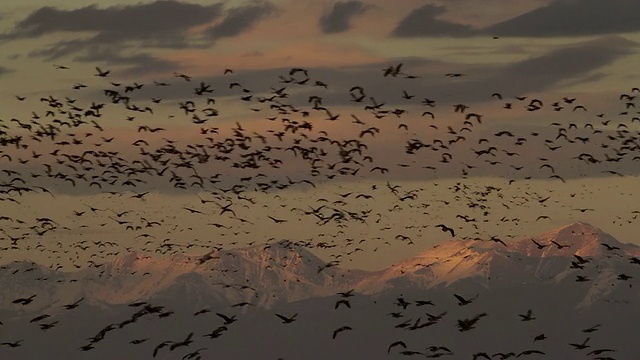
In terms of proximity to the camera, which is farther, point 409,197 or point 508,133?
point 409,197

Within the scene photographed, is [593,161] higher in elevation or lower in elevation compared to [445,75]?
lower

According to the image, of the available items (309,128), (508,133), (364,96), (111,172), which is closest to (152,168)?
(111,172)

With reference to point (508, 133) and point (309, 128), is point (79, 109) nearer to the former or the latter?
point (309, 128)

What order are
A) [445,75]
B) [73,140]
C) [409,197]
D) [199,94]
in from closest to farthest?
[445,75]
[199,94]
[73,140]
[409,197]

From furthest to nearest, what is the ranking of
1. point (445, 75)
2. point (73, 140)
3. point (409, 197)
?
point (409, 197), point (73, 140), point (445, 75)

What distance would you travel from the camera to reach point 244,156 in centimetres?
8669

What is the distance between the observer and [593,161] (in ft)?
284

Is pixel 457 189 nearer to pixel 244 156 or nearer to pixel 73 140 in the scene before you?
pixel 244 156

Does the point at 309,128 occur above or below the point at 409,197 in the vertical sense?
above

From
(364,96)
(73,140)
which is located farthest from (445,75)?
(73,140)

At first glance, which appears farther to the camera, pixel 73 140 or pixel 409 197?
pixel 409 197

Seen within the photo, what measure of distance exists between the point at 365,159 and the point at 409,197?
415 inches

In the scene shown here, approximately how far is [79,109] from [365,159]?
17.8 metres

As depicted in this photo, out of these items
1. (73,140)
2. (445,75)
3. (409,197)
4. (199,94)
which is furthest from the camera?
(409,197)
